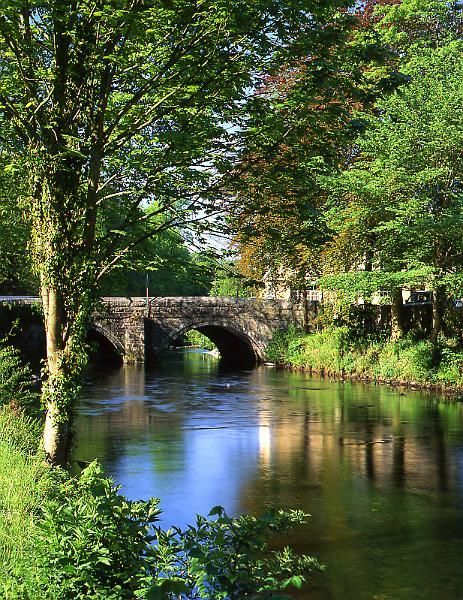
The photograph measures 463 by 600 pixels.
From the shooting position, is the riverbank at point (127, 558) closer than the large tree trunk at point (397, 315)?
Yes

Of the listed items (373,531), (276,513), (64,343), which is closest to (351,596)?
(373,531)

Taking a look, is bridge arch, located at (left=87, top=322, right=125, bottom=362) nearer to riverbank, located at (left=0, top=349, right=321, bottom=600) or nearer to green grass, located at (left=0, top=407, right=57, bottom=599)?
green grass, located at (left=0, top=407, right=57, bottom=599)

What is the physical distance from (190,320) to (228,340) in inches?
293

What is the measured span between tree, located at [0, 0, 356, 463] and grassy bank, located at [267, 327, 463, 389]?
20362mm

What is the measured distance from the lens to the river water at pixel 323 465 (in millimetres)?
10391

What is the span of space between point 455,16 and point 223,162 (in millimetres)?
29809

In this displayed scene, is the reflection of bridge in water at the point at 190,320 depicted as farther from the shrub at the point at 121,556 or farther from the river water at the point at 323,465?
the shrub at the point at 121,556

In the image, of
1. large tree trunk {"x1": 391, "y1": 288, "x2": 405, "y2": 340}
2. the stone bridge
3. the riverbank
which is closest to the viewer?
the riverbank

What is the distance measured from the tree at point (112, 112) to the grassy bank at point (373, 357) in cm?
2036

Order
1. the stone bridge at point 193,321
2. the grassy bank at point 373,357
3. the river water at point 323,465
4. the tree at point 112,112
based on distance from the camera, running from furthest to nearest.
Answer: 1. the stone bridge at point 193,321
2. the grassy bank at point 373,357
3. the river water at point 323,465
4. the tree at point 112,112

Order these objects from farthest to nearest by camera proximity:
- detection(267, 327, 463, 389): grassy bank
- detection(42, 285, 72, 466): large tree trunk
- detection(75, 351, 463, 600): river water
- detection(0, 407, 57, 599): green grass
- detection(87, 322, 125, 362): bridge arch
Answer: detection(87, 322, 125, 362): bridge arch, detection(267, 327, 463, 389): grassy bank, detection(75, 351, 463, 600): river water, detection(42, 285, 72, 466): large tree trunk, detection(0, 407, 57, 599): green grass

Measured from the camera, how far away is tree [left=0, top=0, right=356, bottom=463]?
7.09m

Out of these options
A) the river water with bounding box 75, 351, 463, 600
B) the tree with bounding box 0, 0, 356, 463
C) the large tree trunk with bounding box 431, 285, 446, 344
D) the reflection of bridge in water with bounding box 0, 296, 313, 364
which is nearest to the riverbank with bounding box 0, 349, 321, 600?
the tree with bounding box 0, 0, 356, 463

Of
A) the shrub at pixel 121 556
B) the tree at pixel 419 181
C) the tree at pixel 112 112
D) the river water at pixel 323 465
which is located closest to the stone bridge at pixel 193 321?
the river water at pixel 323 465
